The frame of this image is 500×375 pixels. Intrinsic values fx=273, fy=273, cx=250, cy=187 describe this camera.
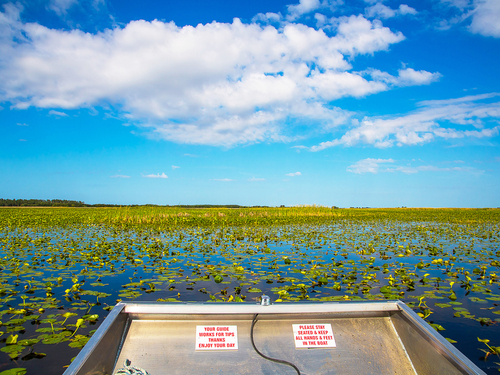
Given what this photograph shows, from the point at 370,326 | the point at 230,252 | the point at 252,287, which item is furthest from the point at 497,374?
the point at 230,252

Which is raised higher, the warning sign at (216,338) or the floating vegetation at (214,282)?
the warning sign at (216,338)

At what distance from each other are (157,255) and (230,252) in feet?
7.48

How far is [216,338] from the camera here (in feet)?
9.65

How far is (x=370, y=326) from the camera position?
3133 mm

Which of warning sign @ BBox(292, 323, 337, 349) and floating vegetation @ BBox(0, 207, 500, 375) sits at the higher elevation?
warning sign @ BBox(292, 323, 337, 349)

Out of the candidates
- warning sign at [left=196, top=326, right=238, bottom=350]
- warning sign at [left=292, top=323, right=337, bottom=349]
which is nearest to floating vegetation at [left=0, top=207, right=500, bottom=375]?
warning sign at [left=292, top=323, right=337, bottom=349]

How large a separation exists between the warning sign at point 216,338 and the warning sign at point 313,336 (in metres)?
0.68

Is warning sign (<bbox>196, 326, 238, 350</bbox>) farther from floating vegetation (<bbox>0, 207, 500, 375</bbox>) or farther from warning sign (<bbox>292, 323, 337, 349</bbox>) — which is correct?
floating vegetation (<bbox>0, 207, 500, 375</bbox>)

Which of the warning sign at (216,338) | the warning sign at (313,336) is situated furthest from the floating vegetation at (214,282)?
the warning sign at (216,338)

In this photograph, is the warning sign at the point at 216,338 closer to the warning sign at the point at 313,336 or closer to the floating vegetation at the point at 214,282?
the warning sign at the point at 313,336

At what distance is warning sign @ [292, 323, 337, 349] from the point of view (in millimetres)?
2973

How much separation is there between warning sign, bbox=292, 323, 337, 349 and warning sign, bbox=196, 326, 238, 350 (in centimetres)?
68

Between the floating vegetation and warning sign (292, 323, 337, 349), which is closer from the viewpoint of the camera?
warning sign (292, 323, 337, 349)

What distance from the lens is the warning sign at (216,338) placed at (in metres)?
2.89
